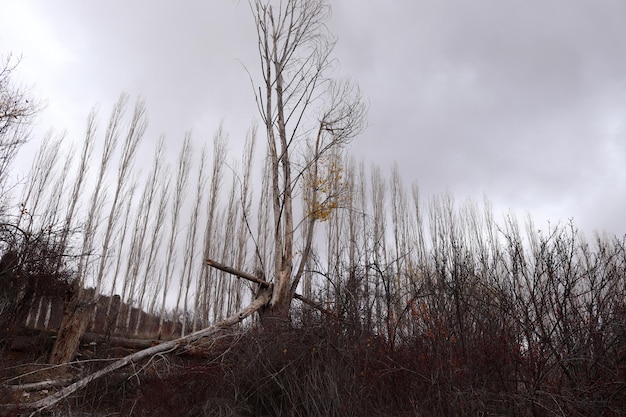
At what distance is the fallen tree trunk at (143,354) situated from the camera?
5.13m

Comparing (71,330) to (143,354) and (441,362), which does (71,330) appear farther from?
(441,362)

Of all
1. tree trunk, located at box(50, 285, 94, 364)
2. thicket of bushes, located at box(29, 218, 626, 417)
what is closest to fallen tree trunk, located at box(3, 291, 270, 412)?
thicket of bushes, located at box(29, 218, 626, 417)

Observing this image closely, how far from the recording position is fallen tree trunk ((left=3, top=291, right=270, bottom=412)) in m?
Result: 5.13

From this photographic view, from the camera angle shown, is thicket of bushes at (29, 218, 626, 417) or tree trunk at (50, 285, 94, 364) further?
tree trunk at (50, 285, 94, 364)

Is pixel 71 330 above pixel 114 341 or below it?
above

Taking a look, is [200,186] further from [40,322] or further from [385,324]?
[385,324]

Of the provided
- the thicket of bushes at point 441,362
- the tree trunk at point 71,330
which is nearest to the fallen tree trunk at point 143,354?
the thicket of bushes at point 441,362

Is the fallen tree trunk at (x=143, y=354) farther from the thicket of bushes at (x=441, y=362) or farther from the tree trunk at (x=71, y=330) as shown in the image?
the tree trunk at (x=71, y=330)

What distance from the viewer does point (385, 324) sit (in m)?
6.45

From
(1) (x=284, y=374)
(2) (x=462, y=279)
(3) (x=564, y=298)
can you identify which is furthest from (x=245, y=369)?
(3) (x=564, y=298)

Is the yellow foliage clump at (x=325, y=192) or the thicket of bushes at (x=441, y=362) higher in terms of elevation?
the yellow foliage clump at (x=325, y=192)

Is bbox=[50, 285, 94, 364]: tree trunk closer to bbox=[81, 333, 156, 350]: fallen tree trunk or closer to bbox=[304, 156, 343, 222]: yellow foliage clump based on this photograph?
bbox=[81, 333, 156, 350]: fallen tree trunk

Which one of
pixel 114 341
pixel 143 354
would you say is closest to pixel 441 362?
pixel 143 354

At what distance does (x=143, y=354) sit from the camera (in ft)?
20.1
